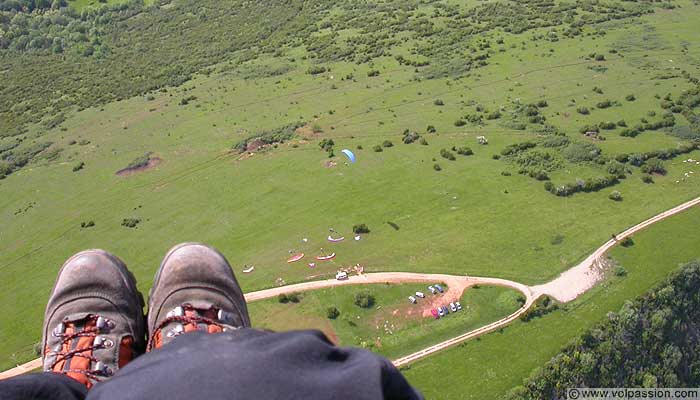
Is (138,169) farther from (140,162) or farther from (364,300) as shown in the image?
(364,300)

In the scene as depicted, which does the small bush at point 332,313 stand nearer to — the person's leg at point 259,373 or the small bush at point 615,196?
the small bush at point 615,196

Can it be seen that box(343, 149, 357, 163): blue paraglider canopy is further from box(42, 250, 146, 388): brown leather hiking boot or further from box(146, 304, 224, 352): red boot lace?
box(146, 304, 224, 352): red boot lace

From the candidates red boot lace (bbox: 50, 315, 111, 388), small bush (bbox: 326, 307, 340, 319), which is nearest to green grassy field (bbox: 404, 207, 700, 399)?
small bush (bbox: 326, 307, 340, 319)

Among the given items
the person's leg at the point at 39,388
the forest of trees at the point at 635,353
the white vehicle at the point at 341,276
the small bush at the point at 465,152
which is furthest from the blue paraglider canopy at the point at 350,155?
the person's leg at the point at 39,388

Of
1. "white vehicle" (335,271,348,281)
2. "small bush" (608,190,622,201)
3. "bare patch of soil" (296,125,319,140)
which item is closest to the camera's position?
"white vehicle" (335,271,348,281)

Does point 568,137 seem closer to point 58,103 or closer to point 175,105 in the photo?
point 175,105

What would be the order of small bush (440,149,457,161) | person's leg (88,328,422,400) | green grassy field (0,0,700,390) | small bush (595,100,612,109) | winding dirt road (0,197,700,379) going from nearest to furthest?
person's leg (88,328,422,400), winding dirt road (0,197,700,379), green grassy field (0,0,700,390), small bush (440,149,457,161), small bush (595,100,612,109)

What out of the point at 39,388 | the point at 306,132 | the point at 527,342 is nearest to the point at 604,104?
the point at 306,132

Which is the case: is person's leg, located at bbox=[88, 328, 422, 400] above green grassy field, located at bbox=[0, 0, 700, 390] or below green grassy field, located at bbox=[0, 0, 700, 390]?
above
